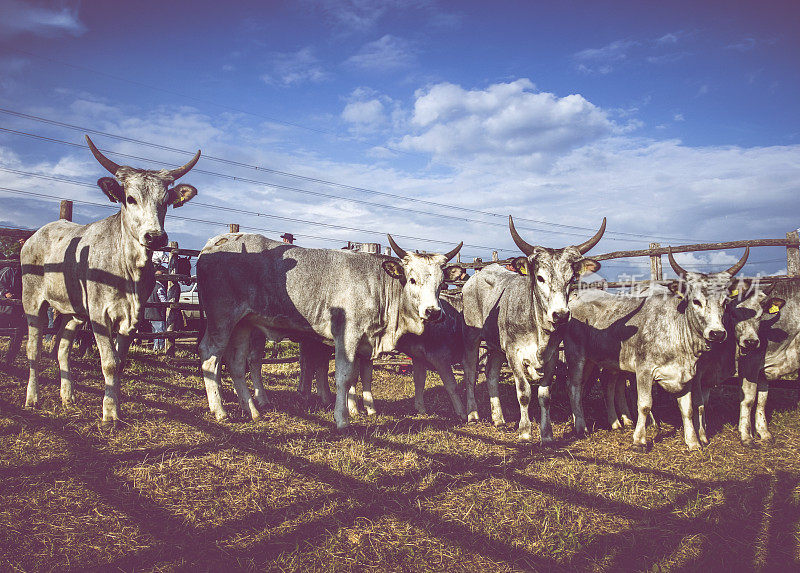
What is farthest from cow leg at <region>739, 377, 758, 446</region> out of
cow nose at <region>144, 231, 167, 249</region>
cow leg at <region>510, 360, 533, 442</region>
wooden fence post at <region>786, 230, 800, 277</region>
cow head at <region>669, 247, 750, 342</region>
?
cow nose at <region>144, 231, 167, 249</region>

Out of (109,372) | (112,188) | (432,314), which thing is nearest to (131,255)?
(112,188)

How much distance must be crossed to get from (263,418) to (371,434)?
1665 mm

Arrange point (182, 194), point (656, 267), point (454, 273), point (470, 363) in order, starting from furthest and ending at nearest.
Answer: point (656, 267)
point (470, 363)
point (454, 273)
point (182, 194)

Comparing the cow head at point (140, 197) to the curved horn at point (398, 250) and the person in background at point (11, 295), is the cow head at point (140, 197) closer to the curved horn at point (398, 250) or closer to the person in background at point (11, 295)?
the curved horn at point (398, 250)

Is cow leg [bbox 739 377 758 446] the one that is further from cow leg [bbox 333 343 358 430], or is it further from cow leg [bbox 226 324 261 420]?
cow leg [bbox 226 324 261 420]

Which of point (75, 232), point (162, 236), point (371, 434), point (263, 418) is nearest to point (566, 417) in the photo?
point (371, 434)

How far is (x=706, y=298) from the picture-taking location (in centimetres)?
646

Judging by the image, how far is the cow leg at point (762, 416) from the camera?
22.8ft

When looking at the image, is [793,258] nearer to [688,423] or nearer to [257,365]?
[688,423]

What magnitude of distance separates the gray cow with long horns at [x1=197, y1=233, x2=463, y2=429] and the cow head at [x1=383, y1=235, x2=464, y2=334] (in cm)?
1

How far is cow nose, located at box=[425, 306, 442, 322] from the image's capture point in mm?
7133

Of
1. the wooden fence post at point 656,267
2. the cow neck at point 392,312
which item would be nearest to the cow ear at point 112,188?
the cow neck at point 392,312

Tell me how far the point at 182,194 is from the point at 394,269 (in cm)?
308

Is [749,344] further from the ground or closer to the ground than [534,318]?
closer to the ground
